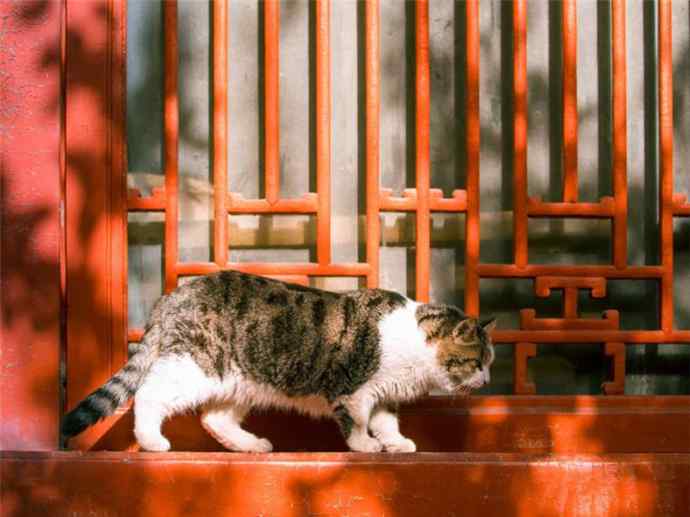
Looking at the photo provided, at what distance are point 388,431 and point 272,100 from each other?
1399 millimetres

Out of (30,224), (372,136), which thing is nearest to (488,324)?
(372,136)

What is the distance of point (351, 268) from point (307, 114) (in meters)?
0.71

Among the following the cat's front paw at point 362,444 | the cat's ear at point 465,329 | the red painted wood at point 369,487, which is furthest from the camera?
the cat's ear at point 465,329

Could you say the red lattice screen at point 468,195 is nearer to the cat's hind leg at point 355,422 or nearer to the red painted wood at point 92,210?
the red painted wood at point 92,210

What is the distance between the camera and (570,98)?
4.34 metres


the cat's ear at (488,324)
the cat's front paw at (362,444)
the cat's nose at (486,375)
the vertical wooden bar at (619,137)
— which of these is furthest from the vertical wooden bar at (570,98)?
the cat's front paw at (362,444)

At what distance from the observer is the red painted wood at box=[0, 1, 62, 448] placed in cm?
395

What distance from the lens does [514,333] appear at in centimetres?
429

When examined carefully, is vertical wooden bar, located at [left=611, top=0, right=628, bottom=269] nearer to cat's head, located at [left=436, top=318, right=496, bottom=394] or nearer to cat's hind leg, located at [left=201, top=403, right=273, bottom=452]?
cat's head, located at [left=436, top=318, right=496, bottom=394]

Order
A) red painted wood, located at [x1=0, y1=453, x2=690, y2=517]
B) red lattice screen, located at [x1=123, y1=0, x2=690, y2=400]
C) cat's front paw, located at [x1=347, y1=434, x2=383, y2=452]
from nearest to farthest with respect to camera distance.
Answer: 1. red painted wood, located at [x1=0, y1=453, x2=690, y2=517]
2. cat's front paw, located at [x1=347, y1=434, x2=383, y2=452]
3. red lattice screen, located at [x1=123, y1=0, x2=690, y2=400]

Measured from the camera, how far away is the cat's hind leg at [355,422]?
392 cm

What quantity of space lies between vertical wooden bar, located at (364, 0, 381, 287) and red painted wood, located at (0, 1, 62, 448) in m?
1.21

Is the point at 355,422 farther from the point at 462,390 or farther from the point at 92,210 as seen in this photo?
the point at 92,210

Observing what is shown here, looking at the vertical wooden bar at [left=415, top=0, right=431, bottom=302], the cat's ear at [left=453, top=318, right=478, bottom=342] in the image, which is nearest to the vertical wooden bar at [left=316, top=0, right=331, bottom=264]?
the vertical wooden bar at [left=415, top=0, right=431, bottom=302]
